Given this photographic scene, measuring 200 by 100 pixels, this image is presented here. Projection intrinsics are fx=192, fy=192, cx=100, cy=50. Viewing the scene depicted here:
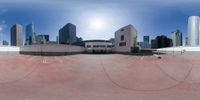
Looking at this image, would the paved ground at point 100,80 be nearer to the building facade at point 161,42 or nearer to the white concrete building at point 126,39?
the building facade at point 161,42

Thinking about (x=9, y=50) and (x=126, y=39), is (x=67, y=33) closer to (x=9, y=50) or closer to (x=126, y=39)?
(x=9, y=50)

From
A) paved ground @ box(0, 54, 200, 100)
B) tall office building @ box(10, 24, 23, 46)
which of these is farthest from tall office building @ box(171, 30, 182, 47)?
tall office building @ box(10, 24, 23, 46)

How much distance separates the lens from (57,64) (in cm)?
1166

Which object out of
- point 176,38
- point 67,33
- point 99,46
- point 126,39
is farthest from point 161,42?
point 99,46

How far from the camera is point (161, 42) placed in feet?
70.8

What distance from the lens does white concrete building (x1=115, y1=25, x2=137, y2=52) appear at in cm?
3816

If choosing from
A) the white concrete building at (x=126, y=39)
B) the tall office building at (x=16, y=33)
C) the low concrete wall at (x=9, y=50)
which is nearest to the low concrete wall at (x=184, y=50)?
the white concrete building at (x=126, y=39)

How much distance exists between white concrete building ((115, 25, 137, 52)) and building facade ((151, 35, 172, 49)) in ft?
49.7

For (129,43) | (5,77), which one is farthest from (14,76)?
(129,43)

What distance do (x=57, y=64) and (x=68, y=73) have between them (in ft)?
5.35

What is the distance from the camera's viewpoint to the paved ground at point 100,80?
759 centimetres

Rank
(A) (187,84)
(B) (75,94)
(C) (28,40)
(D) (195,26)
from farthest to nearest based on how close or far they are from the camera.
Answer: (D) (195,26)
(C) (28,40)
(A) (187,84)
(B) (75,94)

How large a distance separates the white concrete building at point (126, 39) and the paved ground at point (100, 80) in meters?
25.7

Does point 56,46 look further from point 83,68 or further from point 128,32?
point 128,32
